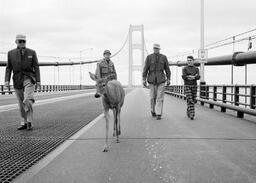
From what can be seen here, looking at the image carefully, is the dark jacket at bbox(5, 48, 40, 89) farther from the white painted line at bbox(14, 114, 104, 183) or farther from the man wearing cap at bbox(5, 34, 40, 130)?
the white painted line at bbox(14, 114, 104, 183)

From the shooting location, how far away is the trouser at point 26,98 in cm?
844

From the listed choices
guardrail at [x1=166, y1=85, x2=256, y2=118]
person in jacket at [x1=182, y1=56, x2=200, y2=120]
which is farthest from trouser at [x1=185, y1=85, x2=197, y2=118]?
guardrail at [x1=166, y1=85, x2=256, y2=118]

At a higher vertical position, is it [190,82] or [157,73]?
[157,73]

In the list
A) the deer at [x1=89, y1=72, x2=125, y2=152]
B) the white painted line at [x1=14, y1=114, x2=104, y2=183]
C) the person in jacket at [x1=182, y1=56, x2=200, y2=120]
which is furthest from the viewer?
the person in jacket at [x1=182, y1=56, x2=200, y2=120]

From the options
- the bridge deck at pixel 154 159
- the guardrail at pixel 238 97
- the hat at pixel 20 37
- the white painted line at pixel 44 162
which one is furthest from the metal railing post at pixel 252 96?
the hat at pixel 20 37

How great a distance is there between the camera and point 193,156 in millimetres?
5730

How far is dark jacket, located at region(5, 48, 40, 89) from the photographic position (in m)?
8.48

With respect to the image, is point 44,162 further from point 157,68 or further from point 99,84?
point 157,68

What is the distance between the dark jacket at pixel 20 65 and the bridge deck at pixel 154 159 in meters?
1.94

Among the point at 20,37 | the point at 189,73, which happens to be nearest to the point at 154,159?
the point at 20,37

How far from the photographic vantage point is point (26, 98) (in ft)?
27.5

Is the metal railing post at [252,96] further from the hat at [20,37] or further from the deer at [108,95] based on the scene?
Result: the hat at [20,37]

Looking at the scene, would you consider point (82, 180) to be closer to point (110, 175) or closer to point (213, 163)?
point (110, 175)

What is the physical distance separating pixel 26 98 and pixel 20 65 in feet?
2.58
